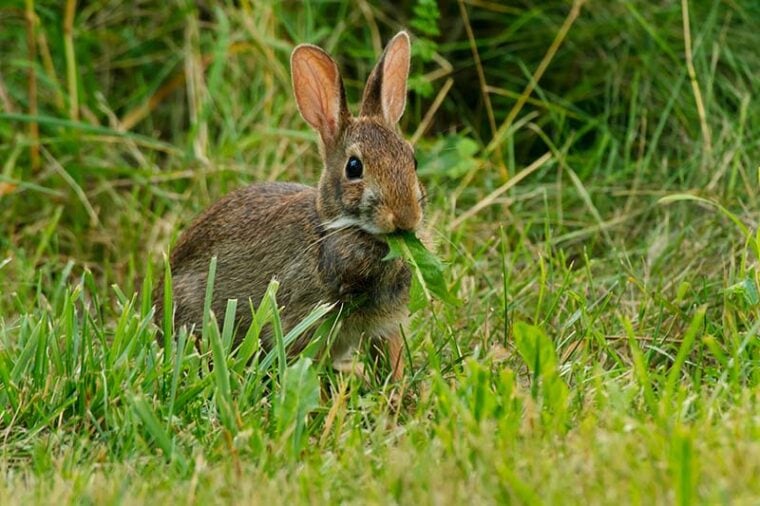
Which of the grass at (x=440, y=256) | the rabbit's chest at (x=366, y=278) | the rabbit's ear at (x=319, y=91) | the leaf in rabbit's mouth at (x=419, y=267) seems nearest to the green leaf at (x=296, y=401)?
the grass at (x=440, y=256)

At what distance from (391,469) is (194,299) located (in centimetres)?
187

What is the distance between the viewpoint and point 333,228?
409 cm

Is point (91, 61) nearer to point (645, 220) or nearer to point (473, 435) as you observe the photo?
point (645, 220)

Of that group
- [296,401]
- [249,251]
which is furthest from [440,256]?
[296,401]

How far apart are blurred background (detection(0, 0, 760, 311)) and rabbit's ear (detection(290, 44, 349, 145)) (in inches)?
26.7

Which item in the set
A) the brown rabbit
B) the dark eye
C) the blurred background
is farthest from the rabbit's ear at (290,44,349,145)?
the blurred background

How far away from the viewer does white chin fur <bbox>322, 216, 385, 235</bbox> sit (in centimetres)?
389

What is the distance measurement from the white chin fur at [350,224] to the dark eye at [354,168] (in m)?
0.12

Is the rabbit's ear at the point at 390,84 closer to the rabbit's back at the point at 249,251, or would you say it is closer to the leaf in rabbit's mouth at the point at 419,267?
the rabbit's back at the point at 249,251

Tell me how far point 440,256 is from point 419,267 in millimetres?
803

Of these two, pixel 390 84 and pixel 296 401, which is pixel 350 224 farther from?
pixel 296 401

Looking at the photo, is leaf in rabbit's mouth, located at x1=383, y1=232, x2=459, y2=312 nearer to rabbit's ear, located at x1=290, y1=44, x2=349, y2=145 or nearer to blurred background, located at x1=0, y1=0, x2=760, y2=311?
rabbit's ear, located at x1=290, y1=44, x2=349, y2=145

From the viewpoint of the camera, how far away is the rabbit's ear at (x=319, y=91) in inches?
166

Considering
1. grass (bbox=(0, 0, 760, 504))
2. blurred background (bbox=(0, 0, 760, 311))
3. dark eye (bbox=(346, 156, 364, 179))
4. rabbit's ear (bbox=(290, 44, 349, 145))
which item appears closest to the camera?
grass (bbox=(0, 0, 760, 504))
